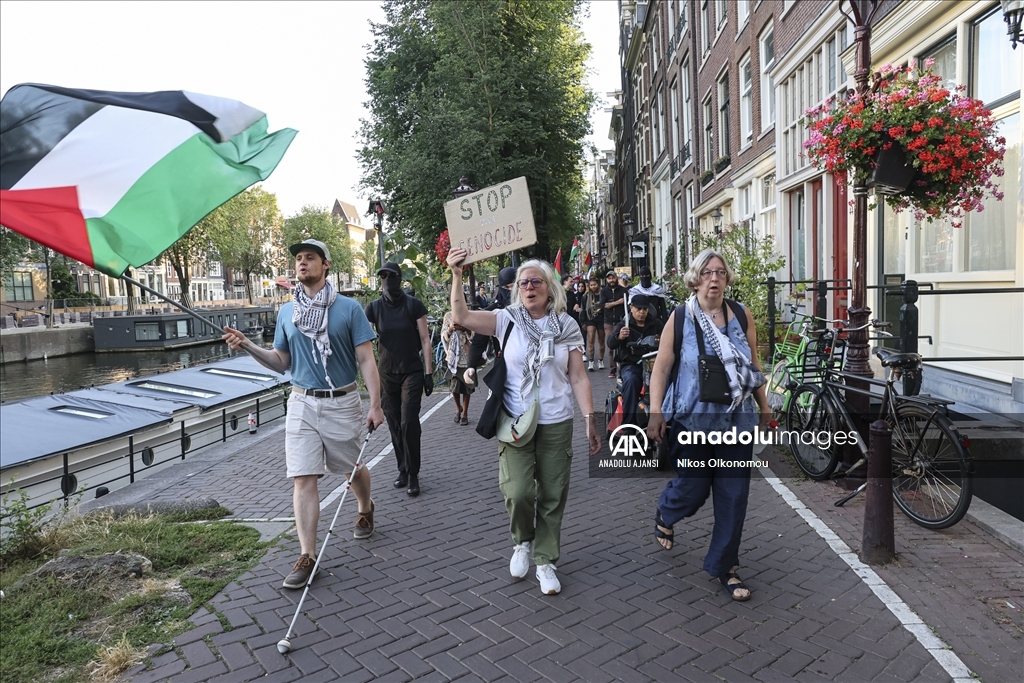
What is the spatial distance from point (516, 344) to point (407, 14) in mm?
27509

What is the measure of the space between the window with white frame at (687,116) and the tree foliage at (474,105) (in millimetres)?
4228

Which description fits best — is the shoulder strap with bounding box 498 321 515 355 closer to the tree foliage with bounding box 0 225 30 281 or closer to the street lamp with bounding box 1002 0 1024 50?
the street lamp with bounding box 1002 0 1024 50

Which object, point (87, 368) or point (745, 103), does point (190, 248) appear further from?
point (745, 103)

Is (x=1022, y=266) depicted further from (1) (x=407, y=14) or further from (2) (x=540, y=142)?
(1) (x=407, y=14)

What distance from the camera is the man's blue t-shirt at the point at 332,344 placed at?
4.39m

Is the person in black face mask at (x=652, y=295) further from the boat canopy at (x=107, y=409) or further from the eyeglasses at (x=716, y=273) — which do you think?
the boat canopy at (x=107, y=409)

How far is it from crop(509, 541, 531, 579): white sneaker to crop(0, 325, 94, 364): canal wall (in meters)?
49.9

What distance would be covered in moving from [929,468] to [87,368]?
48047 mm

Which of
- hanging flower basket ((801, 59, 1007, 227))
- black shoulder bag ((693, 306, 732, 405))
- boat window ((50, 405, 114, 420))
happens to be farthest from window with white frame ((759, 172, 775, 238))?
boat window ((50, 405, 114, 420))

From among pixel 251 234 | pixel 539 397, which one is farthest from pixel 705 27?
pixel 251 234

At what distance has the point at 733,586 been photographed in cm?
392

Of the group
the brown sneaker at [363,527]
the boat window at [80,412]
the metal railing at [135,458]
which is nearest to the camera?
the brown sneaker at [363,527]

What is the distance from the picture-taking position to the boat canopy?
12.6 meters

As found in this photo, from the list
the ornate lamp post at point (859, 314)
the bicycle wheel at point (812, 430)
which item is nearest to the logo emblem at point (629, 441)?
the bicycle wheel at point (812, 430)
